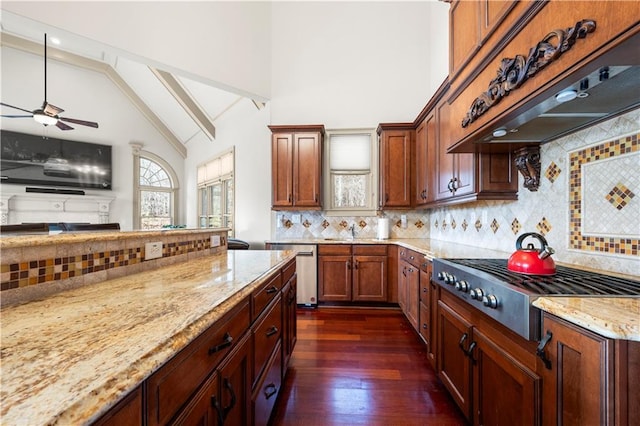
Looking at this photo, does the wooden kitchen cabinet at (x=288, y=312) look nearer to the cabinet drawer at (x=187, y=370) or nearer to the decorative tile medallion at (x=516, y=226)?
the cabinet drawer at (x=187, y=370)

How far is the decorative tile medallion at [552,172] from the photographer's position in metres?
1.55

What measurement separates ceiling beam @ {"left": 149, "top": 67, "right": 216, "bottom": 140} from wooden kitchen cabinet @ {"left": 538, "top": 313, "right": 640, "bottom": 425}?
6.14 meters

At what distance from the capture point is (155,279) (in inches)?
42.6

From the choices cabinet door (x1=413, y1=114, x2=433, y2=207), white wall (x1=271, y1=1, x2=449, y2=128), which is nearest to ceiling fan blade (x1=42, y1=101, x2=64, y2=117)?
white wall (x1=271, y1=1, x2=449, y2=128)

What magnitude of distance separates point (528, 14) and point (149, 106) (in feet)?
24.9

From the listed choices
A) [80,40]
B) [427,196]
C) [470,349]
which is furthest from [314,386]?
[80,40]

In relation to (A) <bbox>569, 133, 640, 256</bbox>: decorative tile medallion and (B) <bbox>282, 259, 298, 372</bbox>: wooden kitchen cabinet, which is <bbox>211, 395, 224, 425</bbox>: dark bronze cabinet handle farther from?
(A) <bbox>569, 133, 640, 256</bbox>: decorative tile medallion

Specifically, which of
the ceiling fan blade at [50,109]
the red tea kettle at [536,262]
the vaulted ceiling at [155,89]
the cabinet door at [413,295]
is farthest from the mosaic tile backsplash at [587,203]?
the ceiling fan blade at [50,109]

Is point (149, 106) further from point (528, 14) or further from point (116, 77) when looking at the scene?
point (528, 14)

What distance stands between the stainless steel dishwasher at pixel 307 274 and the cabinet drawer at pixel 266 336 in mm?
1663

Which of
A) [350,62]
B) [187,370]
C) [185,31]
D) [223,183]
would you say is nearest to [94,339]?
[187,370]

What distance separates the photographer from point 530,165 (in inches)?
66.7

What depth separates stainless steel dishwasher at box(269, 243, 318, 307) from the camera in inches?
127

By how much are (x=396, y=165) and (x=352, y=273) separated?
1.51m
